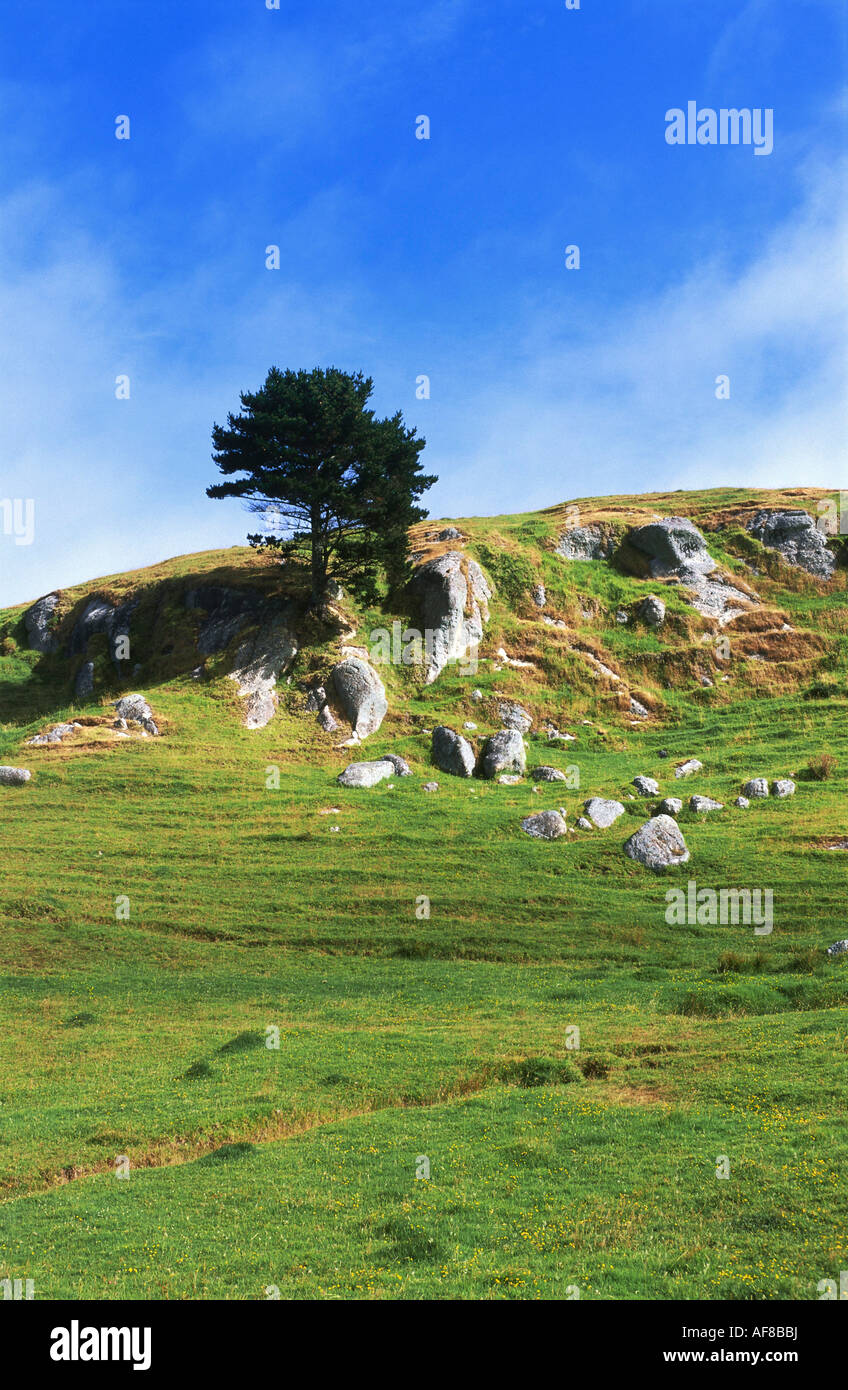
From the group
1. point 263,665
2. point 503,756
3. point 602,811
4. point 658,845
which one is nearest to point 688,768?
point 602,811

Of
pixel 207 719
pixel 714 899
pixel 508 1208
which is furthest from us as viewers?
pixel 207 719

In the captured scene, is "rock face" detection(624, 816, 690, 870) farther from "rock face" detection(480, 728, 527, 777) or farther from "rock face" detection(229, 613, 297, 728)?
"rock face" detection(229, 613, 297, 728)

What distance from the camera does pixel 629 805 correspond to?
45781mm

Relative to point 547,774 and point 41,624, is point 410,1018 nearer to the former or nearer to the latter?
point 547,774

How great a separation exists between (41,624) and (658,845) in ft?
203

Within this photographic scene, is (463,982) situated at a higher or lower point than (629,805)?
lower

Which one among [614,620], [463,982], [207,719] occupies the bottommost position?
[463,982]

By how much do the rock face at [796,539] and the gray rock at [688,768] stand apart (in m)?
35.5

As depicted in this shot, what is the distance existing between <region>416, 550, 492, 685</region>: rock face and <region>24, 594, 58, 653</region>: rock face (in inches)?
1379

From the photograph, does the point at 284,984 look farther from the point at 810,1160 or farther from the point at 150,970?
the point at 810,1160

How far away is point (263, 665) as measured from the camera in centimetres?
6047

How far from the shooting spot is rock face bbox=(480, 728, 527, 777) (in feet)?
172
